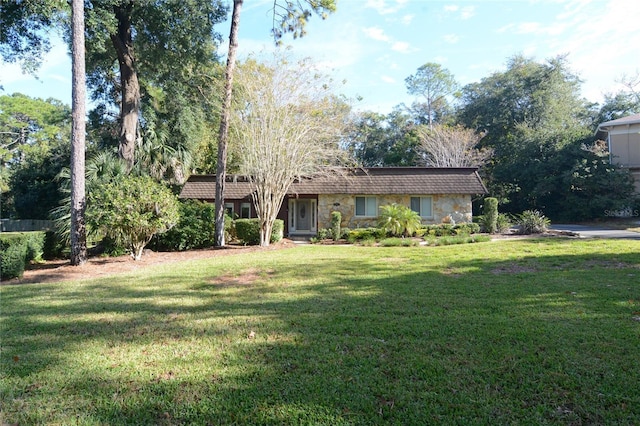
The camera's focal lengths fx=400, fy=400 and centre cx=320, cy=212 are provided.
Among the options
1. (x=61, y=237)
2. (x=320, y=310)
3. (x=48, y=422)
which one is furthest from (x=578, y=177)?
(x=48, y=422)

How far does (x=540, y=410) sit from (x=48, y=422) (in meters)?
3.50

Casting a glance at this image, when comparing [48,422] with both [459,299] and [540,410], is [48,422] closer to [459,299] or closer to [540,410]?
[540,410]

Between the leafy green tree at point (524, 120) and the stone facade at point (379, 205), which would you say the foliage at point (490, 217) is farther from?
the leafy green tree at point (524, 120)

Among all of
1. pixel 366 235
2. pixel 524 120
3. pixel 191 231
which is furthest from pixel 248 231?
pixel 524 120

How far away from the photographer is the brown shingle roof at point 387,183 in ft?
67.6

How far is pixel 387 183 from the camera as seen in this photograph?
21.0 m

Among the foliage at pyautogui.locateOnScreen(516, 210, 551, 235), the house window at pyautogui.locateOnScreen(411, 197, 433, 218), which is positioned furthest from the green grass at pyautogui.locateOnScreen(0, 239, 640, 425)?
the house window at pyautogui.locateOnScreen(411, 197, 433, 218)

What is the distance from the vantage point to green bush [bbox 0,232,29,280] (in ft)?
29.0

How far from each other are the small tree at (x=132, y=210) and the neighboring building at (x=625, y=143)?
1173 inches

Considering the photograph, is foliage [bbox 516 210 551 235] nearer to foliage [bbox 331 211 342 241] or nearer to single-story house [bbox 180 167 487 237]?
single-story house [bbox 180 167 487 237]

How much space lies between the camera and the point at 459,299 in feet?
19.9

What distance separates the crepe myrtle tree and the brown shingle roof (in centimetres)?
477

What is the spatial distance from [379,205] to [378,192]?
Answer: 33.9 inches

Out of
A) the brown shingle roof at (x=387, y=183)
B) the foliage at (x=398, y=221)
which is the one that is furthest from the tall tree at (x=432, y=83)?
the foliage at (x=398, y=221)
